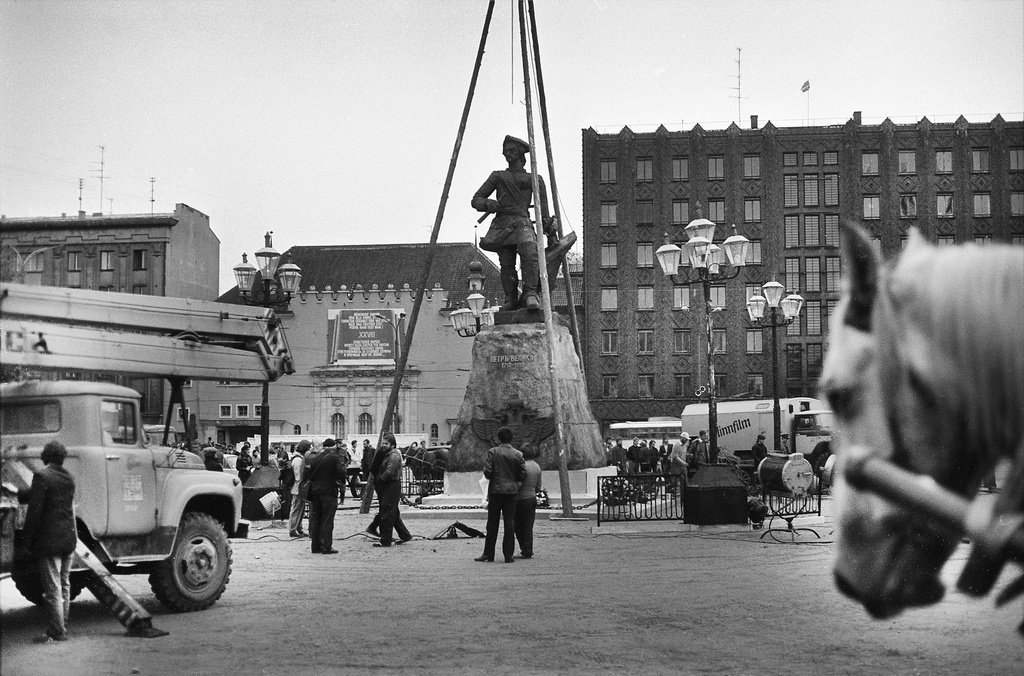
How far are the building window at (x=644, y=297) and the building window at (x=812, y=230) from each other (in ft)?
123

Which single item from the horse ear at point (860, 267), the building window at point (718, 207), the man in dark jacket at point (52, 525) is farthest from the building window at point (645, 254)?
the horse ear at point (860, 267)

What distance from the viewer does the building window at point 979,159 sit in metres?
2.20

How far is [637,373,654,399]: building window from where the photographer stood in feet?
140

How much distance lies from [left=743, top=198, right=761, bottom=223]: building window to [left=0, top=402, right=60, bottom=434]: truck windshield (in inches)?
93.9

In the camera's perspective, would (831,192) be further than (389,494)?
No

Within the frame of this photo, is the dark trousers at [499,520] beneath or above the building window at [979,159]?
beneath

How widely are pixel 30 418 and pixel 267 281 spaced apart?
1.15 m

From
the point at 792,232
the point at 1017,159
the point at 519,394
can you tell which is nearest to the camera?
the point at 1017,159

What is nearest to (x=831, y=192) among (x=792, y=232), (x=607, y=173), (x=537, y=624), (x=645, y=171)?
(x=792, y=232)

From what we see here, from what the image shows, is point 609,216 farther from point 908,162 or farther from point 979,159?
point 979,159

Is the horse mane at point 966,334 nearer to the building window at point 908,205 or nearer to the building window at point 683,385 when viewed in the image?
the building window at point 908,205

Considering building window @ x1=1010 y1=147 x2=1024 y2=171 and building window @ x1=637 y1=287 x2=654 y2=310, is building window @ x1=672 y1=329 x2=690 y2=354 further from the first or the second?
building window @ x1=1010 y1=147 x2=1024 y2=171

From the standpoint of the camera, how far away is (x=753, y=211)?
292cm

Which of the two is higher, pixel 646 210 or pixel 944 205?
pixel 646 210
